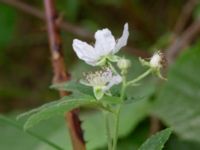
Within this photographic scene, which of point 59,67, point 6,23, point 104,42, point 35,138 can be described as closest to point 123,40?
point 104,42

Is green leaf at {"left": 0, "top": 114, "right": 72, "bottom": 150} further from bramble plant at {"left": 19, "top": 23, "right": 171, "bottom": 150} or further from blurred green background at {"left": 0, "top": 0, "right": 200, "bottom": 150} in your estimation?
bramble plant at {"left": 19, "top": 23, "right": 171, "bottom": 150}

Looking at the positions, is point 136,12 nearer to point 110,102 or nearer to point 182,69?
point 182,69

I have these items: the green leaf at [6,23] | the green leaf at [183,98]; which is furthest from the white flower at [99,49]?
the green leaf at [6,23]

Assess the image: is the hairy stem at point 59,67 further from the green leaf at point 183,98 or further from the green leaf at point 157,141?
the green leaf at point 183,98

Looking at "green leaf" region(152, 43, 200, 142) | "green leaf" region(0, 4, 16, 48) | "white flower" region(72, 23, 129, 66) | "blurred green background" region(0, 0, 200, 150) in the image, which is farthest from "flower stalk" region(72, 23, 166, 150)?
"green leaf" region(0, 4, 16, 48)

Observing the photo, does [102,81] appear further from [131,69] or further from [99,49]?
[131,69]

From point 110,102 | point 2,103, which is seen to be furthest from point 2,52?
point 110,102
